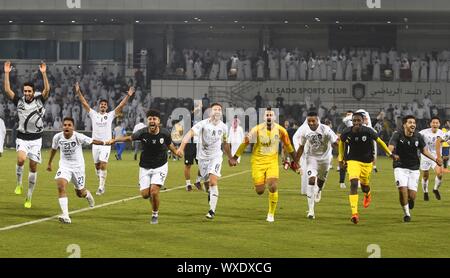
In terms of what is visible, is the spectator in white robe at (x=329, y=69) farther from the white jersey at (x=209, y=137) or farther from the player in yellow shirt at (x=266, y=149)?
the player in yellow shirt at (x=266, y=149)

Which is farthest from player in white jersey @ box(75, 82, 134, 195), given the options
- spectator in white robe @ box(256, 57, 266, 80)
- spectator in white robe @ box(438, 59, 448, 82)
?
spectator in white robe @ box(438, 59, 448, 82)

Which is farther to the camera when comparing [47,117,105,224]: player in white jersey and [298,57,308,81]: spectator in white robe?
[298,57,308,81]: spectator in white robe

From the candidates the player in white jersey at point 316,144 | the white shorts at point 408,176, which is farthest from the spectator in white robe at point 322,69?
the white shorts at point 408,176

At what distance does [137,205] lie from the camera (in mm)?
20641

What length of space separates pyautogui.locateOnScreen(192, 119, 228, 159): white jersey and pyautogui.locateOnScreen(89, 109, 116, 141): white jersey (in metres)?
4.45

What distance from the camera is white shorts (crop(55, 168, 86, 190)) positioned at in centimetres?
1730

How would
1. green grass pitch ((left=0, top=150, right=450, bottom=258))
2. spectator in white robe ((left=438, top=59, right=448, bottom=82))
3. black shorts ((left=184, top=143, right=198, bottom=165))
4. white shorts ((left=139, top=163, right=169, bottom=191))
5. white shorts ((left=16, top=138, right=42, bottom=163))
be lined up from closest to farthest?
green grass pitch ((left=0, top=150, right=450, bottom=258)) → white shorts ((left=139, top=163, right=169, bottom=191)) → white shorts ((left=16, top=138, right=42, bottom=163)) → black shorts ((left=184, top=143, right=198, bottom=165)) → spectator in white robe ((left=438, top=59, right=448, bottom=82))

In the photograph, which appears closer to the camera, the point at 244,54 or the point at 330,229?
the point at 330,229

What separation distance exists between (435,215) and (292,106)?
34.2 metres

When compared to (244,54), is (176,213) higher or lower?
lower

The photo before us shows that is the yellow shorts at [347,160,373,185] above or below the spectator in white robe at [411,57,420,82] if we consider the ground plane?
below

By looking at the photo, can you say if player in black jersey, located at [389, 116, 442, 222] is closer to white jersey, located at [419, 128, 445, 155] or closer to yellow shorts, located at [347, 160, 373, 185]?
yellow shorts, located at [347, 160, 373, 185]

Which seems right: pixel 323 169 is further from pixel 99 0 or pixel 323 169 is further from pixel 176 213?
pixel 99 0

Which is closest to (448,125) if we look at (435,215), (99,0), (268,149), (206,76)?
(435,215)
